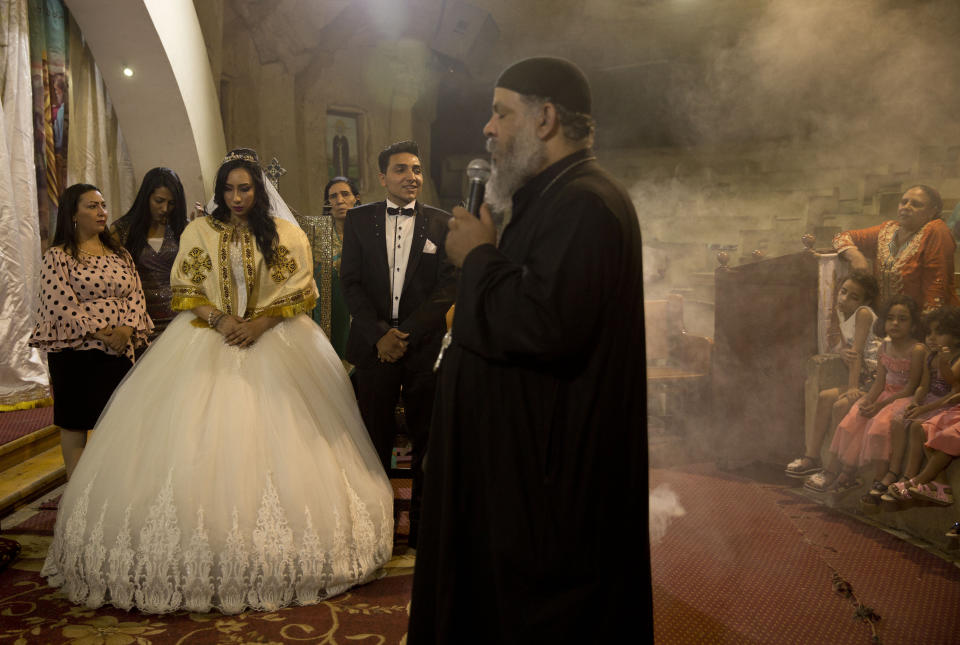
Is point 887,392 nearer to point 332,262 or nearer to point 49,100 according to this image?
point 332,262

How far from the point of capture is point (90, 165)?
5727mm

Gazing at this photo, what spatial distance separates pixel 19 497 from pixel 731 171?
17.2 ft

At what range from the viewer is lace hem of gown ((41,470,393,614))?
251cm

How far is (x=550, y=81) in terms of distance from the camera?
147 cm

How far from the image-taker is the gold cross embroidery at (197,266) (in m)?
3.05

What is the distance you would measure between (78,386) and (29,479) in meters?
1.10

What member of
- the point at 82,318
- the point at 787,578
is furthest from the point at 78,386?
the point at 787,578

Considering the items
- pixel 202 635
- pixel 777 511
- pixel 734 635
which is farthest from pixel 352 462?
pixel 777 511

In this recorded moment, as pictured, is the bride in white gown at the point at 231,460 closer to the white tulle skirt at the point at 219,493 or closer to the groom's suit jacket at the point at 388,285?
the white tulle skirt at the point at 219,493

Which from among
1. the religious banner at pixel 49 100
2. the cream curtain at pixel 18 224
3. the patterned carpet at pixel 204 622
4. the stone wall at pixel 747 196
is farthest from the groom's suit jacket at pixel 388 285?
the religious banner at pixel 49 100

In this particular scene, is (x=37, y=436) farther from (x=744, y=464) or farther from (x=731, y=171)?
(x=731, y=171)

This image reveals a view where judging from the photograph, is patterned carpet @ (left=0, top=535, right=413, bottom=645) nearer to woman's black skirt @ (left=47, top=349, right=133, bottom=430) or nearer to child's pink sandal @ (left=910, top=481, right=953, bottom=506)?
woman's black skirt @ (left=47, top=349, right=133, bottom=430)

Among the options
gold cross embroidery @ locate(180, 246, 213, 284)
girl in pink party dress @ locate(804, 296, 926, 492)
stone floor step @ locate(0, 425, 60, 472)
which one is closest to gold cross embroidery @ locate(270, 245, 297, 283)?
gold cross embroidery @ locate(180, 246, 213, 284)

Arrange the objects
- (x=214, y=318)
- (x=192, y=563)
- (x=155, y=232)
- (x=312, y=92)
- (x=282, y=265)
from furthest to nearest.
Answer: (x=312, y=92) < (x=155, y=232) < (x=282, y=265) < (x=214, y=318) < (x=192, y=563)
